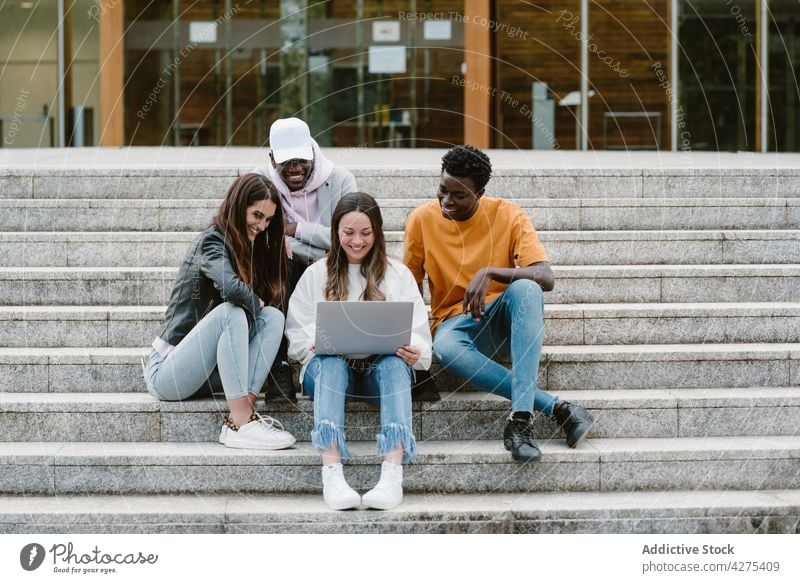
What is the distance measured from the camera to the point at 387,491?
3.81 m

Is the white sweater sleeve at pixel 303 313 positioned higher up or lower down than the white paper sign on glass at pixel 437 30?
lower down

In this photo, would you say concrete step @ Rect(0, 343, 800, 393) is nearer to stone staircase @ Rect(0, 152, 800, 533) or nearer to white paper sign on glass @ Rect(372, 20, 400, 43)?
stone staircase @ Rect(0, 152, 800, 533)

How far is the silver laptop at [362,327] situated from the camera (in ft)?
12.9

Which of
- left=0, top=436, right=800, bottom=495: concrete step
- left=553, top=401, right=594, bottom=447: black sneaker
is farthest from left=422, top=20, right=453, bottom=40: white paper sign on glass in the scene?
left=0, top=436, right=800, bottom=495: concrete step

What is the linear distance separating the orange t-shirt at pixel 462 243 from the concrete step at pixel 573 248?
103 cm

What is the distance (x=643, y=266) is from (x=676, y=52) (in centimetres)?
952

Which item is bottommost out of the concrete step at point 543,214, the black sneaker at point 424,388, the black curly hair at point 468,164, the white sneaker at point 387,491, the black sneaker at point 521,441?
the white sneaker at point 387,491

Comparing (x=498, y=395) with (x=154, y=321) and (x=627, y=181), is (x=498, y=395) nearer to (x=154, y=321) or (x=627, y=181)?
(x=154, y=321)

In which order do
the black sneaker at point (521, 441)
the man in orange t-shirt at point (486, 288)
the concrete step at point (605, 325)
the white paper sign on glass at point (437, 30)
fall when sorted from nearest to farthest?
the black sneaker at point (521, 441) → the man in orange t-shirt at point (486, 288) → the concrete step at point (605, 325) → the white paper sign on glass at point (437, 30)

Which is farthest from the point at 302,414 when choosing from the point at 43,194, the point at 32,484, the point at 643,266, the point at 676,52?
the point at 676,52

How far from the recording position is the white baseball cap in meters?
4.55

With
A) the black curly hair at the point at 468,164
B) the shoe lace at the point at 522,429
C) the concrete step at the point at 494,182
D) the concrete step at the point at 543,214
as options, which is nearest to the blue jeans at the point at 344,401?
the shoe lace at the point at 522,429

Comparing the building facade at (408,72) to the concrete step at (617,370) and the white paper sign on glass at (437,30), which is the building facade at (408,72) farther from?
the concrete step at (617,370)

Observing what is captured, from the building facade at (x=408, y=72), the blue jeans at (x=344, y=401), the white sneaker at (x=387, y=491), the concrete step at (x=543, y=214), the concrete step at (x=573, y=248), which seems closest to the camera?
the white sneaker at (x=387, y=491)
